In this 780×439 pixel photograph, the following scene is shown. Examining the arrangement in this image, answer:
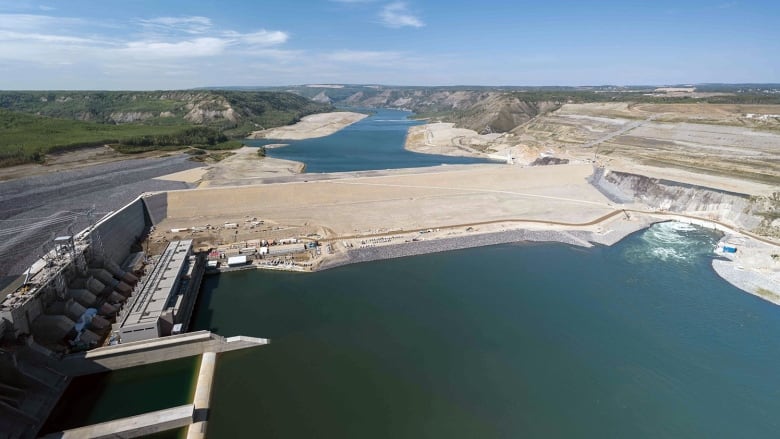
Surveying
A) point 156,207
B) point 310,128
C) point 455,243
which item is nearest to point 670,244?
point 455,243

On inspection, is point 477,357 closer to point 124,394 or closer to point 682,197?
point 124,394

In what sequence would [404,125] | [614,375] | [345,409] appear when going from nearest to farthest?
[345,409] < [614,375] < [404,125]

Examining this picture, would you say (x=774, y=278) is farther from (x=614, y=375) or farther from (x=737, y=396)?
(x=614, y=375)

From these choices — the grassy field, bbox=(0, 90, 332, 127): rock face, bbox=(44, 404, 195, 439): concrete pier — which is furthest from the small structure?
bbox=(0, 90, 332, 127): rock face

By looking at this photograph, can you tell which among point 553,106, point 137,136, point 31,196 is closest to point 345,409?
point 31,196

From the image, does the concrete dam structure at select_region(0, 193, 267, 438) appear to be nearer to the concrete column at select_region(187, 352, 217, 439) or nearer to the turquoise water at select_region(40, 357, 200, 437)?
the turquoise water at select_region(40, 357, 200, 437)
